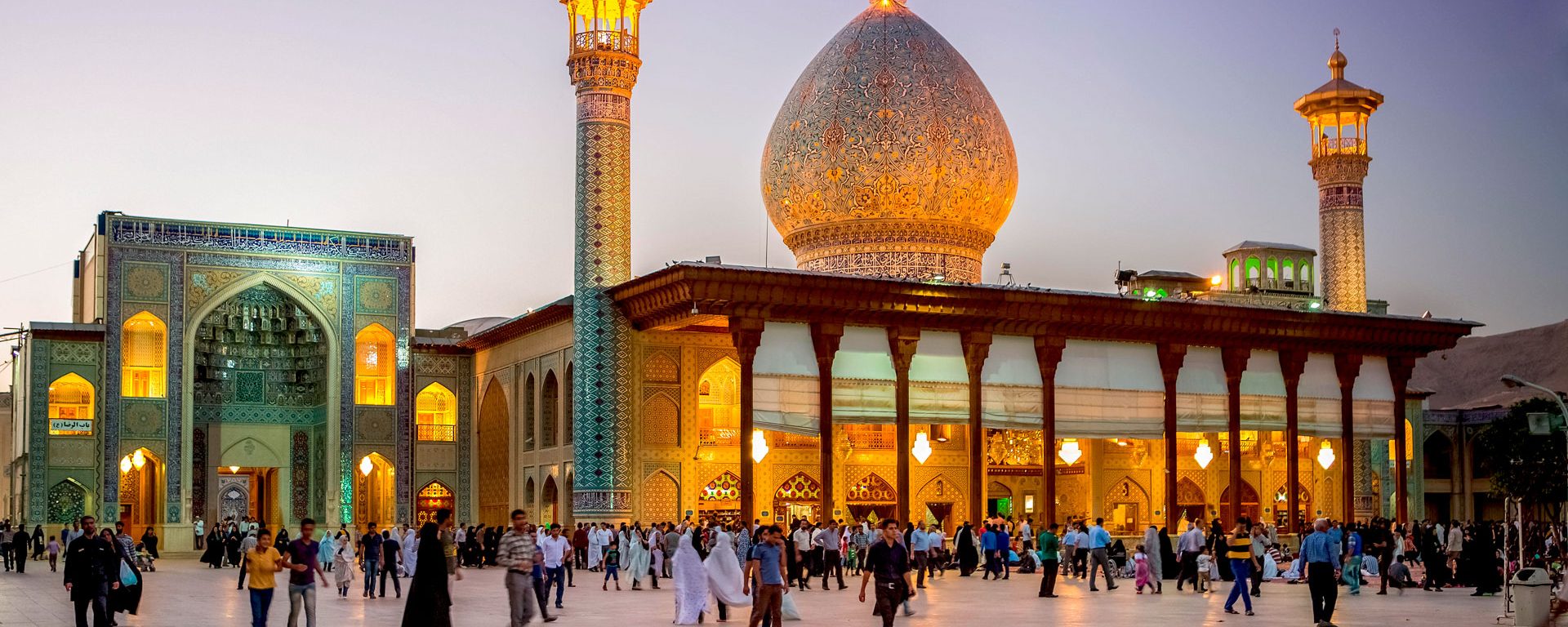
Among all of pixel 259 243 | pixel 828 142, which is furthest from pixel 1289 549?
pixel 259 243

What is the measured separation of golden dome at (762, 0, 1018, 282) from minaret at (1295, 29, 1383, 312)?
8111mm

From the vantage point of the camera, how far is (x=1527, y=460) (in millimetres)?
42125

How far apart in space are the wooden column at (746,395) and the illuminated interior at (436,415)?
1159 cm

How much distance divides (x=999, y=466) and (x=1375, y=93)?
11.4 metres

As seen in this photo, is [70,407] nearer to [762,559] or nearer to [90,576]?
[90,576]

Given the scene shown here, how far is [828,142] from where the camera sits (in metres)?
31.7

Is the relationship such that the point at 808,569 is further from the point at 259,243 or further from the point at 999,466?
the point at 259,243

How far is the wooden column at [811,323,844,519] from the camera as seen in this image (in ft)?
88.9

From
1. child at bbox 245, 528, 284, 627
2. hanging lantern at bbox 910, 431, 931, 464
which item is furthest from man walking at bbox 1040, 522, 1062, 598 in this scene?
child at bbox 245, 528, 284, 627

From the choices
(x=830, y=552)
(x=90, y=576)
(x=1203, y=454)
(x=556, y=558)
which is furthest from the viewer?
(x=1203, y=454)

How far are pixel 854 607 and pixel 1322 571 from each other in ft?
16.5

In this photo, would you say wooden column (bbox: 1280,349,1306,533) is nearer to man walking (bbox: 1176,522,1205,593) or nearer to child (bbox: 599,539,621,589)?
man walking (bbox: 1176,522,1205,593)

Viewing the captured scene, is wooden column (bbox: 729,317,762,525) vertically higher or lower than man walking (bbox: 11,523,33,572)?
higher

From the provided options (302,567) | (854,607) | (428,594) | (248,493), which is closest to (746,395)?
(854,607)
